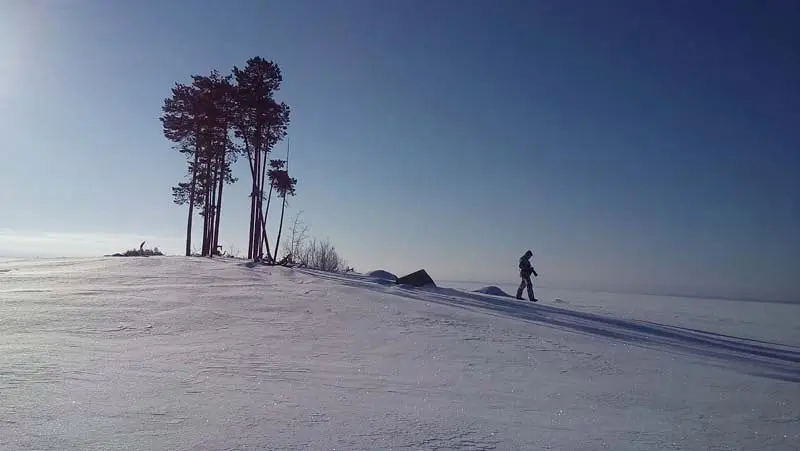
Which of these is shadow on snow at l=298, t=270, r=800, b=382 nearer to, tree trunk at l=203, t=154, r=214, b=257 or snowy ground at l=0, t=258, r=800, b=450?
snowy ground at l=0, t=258, r=800, b=450

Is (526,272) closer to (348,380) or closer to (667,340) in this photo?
(667,340)

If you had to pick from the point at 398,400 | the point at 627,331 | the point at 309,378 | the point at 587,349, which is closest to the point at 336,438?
the point at 398,400

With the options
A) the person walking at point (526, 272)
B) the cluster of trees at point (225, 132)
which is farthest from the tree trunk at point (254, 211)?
the person walking at point (526, 272)

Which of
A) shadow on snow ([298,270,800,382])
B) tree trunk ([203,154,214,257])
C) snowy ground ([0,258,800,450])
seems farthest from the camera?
tree trunk ([203,154,214,257])

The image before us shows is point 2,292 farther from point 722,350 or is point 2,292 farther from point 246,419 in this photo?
point 722,350

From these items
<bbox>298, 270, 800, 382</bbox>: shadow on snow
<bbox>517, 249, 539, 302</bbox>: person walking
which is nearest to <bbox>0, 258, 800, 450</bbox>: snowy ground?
<bbox>298, 270, 800, 382</bbox>: shadow on snow

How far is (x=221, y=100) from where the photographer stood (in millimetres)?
24656

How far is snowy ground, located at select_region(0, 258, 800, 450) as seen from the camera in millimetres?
3500

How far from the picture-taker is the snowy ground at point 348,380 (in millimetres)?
3500

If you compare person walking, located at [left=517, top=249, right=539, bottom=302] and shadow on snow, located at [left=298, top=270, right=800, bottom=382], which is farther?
person walking, located at [left=517, top=249, right=539, bottom=302]

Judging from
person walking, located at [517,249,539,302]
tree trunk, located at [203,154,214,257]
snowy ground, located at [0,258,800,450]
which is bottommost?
snowy ground, located at [0,258,800,450]

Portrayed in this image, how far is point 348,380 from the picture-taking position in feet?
16.0

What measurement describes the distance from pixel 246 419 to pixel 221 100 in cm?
2362

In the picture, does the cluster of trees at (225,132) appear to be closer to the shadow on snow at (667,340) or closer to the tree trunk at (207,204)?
the tree trunk at (207,204)
